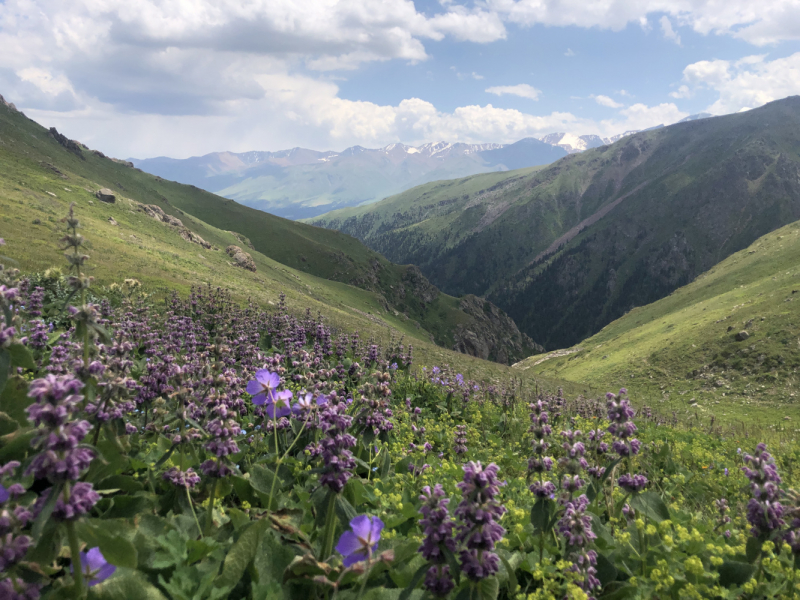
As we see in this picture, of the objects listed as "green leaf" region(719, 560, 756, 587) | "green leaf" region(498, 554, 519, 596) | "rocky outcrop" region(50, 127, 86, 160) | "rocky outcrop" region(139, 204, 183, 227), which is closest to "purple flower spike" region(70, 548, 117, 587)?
"green leaf" region(498, 554, 519, 596)

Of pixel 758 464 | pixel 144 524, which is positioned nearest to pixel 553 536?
pixel 758 464

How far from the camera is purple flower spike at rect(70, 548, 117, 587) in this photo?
2.29 metres

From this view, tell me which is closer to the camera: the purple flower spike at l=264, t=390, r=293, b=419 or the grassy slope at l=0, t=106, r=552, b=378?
the purple flower spike at l=264, t=390, r=293, b=419

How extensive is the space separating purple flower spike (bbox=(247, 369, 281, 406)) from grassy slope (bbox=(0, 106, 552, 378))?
6.41 feet

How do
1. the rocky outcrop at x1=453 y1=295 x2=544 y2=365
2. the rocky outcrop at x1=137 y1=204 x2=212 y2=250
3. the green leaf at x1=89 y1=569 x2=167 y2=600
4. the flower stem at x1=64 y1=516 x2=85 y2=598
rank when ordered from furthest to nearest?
the rocky outcrop at x1=453 y1=295 x2=544 y2=365, the rocky outcrop at x1=137 y1=204 x2=212 y2=250, the green leaf at x1=89 y1=569 x2=167 y2=600, the flower stem at x1=64 y1=516 x2=85 y2=598

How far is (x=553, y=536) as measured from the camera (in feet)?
13.4

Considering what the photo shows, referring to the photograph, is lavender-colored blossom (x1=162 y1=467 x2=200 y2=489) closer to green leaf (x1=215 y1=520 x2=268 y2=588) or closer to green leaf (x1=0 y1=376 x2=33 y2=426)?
green leaf (x1=215 y1=520 x2=268 y2=588)

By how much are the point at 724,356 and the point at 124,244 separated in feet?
242

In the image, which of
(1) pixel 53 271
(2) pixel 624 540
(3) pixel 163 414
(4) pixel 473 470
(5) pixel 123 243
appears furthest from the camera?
(5) pixel 123 243

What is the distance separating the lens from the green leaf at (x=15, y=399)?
3.34 meters

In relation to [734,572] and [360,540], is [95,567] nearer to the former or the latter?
[360,540]

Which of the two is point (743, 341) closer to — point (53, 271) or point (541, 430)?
point (541, 430)

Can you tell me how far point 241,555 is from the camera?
9.32 ft

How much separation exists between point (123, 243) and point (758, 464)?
55648 mm
